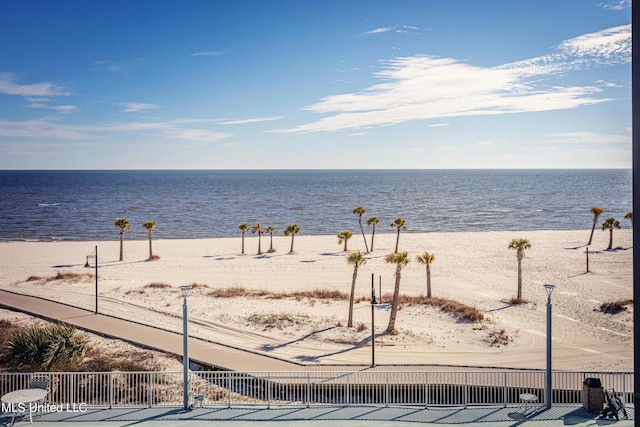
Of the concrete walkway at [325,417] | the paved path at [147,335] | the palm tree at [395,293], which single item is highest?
the palm tree at [395,293]

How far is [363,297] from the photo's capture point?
29500 mm

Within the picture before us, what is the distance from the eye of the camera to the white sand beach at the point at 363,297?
21.2 m

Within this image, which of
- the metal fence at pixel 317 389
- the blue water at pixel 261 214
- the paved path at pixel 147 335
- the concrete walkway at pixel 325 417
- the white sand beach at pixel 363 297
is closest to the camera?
the concrete walkway at pixel 325 417

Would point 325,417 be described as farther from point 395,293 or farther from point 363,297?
point 363,297

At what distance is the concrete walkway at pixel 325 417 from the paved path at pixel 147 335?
500 cm

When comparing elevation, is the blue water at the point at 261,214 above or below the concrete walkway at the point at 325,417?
above

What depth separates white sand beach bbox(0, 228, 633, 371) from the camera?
69.7 ft

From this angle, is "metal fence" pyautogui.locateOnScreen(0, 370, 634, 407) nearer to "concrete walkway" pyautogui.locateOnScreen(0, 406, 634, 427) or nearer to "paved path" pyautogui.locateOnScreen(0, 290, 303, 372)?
"concrete walkway" pyautogui.locateOnScreen(0, 406, 634, 427)

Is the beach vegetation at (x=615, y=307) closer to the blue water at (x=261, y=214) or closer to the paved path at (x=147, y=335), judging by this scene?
the paved path at (x=147, y=335)

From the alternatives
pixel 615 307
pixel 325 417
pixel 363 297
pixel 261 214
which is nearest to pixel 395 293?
pixel 363 297

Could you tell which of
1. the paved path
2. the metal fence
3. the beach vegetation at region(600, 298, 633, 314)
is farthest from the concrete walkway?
the beach vegetation at region(600, 298, 633, 314)

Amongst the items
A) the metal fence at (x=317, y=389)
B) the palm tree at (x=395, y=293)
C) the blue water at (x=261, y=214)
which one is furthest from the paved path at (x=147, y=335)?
the blue water at (x=261, y=214)

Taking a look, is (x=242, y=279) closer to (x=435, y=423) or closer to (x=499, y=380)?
(x=499, y=380)

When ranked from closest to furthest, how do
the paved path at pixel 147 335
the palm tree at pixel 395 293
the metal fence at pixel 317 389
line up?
the metal fence at pixel 317 389, the paved path at pixel 147 335, the palm tree at pixel 395 293
